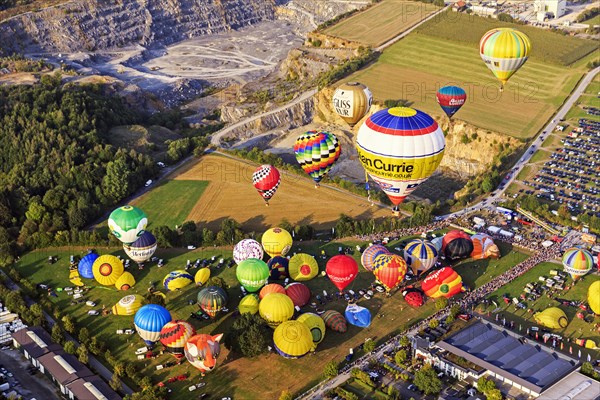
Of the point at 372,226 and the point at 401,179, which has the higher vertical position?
the point at 401,179

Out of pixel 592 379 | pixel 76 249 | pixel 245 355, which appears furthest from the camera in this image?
pixel 76 249

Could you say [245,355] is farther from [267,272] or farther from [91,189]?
[91,189]

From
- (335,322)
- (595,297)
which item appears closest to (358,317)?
(335,322)

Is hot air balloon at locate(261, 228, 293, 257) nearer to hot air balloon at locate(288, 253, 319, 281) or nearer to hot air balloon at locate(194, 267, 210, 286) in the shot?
hot air balloon at locate(288, 253, 319, 281)

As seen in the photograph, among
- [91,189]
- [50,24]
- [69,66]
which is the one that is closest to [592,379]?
[91,189]

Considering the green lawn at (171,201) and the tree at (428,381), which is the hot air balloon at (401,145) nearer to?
the tree at (428,381)

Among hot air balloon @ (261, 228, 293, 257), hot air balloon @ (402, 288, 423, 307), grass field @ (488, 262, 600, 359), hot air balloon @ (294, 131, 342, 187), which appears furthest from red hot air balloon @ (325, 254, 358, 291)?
hot air balloon @ (294, 131, 342, 187)

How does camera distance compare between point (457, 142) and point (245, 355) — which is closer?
point (245, 355)
